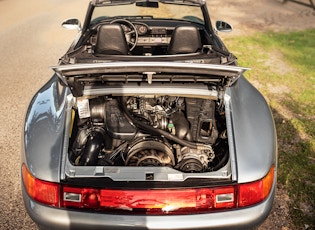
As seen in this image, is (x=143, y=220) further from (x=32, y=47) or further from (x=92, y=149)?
(x=32, y=47)

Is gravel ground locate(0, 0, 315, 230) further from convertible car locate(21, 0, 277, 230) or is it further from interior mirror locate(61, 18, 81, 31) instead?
interior mirror locate(61, 18, 81, 31)

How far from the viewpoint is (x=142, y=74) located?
2309 mm

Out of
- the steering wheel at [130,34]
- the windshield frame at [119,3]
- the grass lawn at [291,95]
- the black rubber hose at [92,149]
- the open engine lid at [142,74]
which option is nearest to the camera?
the open engine lid at [142,74]

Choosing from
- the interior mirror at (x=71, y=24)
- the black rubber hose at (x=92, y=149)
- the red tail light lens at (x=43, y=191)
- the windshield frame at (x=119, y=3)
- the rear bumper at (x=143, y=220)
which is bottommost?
the rear bumper at (x=143, y=220)

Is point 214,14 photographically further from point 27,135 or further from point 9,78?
point 27,135

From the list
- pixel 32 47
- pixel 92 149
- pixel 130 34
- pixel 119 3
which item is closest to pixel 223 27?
pixel 130 34

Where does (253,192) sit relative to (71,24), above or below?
below

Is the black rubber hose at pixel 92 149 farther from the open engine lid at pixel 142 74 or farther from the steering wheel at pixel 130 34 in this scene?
the steering wheel at pixel 130 34

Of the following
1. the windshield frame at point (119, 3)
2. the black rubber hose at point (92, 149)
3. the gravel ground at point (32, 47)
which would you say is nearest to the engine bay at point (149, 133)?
the black rubber hose at point (92, 149)

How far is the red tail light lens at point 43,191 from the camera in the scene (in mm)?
1980

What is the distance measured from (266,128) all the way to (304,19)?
30.3ft

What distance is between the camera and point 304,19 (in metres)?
10.2

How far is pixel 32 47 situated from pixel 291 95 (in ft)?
17.6

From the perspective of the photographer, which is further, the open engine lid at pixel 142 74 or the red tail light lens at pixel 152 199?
the open engine lid at pixel 142 74
